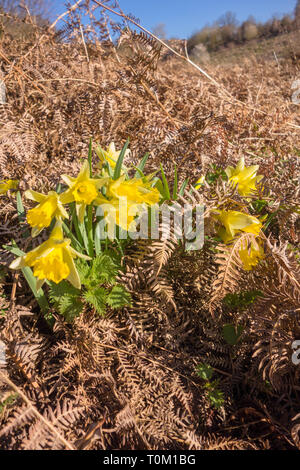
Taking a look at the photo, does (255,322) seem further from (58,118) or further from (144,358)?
(58,118)

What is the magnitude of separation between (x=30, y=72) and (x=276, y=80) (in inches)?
132

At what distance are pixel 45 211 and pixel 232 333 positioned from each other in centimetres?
97

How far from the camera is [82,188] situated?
1271 mm

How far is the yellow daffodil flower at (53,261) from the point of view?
123 centimetres

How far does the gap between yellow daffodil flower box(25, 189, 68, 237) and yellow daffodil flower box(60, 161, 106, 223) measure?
0.03 metres

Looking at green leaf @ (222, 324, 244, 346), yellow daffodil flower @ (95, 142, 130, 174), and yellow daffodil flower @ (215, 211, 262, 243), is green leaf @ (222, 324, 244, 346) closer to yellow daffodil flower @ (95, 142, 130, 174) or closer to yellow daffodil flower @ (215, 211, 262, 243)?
yellow daffodil flower @ (215, 211, 262, 243)

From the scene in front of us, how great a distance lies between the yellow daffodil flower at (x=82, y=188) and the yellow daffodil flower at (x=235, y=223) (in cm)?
54

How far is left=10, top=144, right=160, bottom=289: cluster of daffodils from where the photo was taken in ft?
4.07

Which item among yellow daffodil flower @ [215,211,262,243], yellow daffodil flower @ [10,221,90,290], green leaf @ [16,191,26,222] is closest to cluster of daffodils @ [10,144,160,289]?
yellow daffodil flower @ [10,221,90,290]

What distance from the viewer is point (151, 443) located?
1230mm

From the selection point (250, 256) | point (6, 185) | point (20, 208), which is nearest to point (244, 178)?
point (250, 256)

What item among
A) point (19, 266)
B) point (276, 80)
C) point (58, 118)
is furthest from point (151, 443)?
point (276, 80)

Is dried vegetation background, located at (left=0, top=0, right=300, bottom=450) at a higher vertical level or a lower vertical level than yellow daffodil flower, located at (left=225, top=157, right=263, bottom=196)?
lower

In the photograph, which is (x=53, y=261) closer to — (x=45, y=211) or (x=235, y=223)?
(x=45, y=211)
